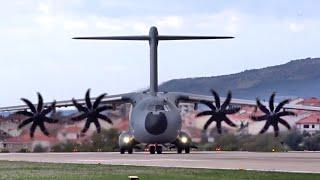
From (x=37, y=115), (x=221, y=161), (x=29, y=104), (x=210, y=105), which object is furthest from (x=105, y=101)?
(x=221, y=161)

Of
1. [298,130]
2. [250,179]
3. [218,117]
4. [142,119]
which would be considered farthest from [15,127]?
[250,179]

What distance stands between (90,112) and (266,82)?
3541 centimetres

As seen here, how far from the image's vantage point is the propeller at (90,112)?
53.5 metres

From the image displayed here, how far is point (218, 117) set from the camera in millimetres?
53688

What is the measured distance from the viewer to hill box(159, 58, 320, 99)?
66.8 metres

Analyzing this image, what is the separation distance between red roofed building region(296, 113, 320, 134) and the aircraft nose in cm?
1039

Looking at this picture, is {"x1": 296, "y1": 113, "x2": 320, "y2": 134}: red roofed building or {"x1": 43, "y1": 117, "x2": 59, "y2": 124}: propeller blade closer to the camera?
{"x1": 43, "y1": 117, "x2": 59, "y2": 124}: propeller blade

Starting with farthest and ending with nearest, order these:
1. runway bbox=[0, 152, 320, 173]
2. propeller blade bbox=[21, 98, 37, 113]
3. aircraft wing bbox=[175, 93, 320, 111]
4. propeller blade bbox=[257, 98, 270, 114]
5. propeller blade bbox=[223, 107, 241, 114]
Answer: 1. propeller blade bbox=[21, 98, 37, 113]
2. aircraft wing bbox=[175, 93, 320, 111]
3. propeller blade bbox=[257, 98, 270, 114]
4. propeller blade bbox=[223, 107, 241, 114]
5. runway bbox=[0, 152, 320, 173]

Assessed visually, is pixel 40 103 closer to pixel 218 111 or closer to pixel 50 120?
pixel 50 120

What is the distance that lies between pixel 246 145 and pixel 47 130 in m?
14.2

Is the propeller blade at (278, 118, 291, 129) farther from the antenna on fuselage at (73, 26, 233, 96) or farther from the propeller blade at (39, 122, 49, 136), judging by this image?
the propeller blade at (39, 122, 49, 136)

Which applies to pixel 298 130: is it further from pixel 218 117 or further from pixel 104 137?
pixel 104 137

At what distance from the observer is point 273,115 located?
54.7 meters

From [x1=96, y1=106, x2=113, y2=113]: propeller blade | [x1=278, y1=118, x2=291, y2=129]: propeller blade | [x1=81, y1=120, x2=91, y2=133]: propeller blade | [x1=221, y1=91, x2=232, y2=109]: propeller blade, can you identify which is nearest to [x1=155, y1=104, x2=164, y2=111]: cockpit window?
[x1=81, y1=120, x2=91, y2=133]: propeller blade
